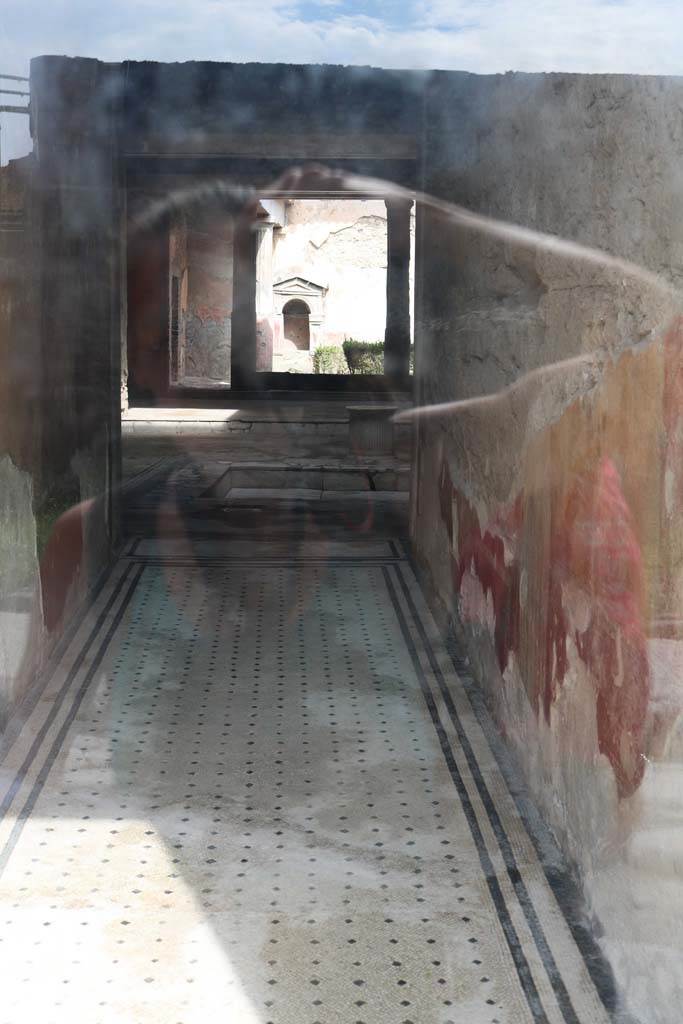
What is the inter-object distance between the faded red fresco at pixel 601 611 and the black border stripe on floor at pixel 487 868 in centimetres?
30

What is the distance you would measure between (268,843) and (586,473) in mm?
1050

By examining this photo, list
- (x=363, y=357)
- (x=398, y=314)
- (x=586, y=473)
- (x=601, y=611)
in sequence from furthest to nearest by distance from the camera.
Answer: (x=363, y=357), (x=398, y=314), (x=586, y=473), (x=601, y=611)

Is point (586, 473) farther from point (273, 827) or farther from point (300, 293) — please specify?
point (300, 293)

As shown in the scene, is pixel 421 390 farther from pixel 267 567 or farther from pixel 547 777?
pixel 547 777

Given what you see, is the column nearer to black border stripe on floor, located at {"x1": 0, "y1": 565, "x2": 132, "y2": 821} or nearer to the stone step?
the stone step

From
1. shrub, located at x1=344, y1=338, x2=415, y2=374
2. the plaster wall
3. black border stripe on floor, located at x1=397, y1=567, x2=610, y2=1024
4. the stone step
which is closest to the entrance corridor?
black border stripe on floor, located at x1=397, y1=567, x2=610, y2=1024

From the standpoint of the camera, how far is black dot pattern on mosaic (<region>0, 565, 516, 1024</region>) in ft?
6.95

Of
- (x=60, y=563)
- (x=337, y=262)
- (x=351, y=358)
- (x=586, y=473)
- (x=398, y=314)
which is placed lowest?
(x=60, y=563)

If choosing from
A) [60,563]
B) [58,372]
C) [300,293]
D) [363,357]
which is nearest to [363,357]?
[363,357]

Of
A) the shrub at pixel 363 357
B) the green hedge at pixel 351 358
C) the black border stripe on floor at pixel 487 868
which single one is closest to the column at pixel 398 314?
the green hedge at pixel 351 358

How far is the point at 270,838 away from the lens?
2.65 meters

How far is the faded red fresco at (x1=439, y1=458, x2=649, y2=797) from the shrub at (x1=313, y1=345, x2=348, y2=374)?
74.5 ft

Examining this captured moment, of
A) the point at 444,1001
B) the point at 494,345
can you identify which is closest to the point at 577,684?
the point at 444,1001

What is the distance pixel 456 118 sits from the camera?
4.17 meters
